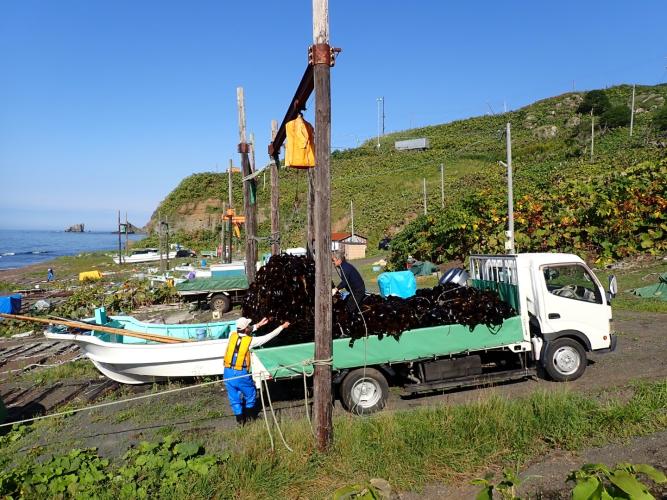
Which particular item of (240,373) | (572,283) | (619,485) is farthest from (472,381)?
(619,485)

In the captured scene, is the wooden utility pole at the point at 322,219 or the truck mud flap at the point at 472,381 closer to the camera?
the wooden utility pole at the point at 322,219

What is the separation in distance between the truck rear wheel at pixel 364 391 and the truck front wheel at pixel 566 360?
2.98 m

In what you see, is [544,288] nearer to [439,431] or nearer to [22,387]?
[439,431]

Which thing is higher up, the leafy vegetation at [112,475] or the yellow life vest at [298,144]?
the yellow life vest at [298,144]

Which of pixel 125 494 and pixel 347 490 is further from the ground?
pixel 347 490

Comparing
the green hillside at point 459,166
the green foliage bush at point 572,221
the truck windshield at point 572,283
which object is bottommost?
the truck windshield at point 572,283

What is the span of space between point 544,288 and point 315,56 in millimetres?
5451

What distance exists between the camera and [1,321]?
1808 cm

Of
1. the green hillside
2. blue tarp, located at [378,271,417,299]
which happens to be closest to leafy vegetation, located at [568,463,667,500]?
blue tarp, located at [378,271,417,299]

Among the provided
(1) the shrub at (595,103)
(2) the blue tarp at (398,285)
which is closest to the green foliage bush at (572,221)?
(2) the blue tarp at (398,285)

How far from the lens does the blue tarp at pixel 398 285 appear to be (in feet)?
41.0

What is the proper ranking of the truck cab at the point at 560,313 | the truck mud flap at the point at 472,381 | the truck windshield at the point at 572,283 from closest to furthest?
1. the truck mud flap at the point at 472,381
2. the truck cab at the point at 560,313
3. the truck windshield at the point at 572,283

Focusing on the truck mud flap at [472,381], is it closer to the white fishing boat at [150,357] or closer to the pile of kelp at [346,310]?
the pile of kelp at [346,310]

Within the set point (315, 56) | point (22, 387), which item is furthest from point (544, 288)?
point (22, 387)
